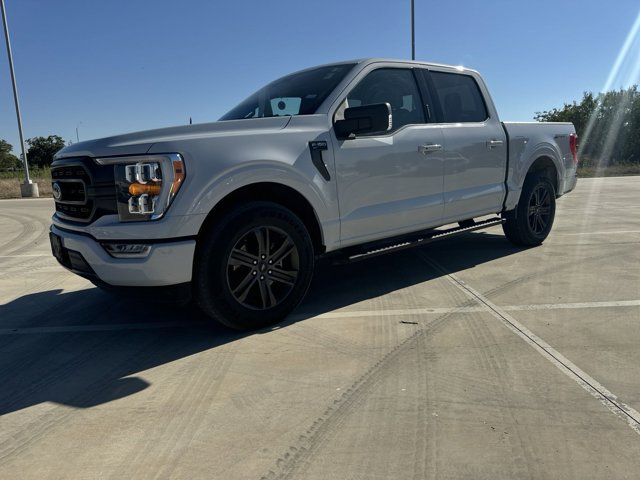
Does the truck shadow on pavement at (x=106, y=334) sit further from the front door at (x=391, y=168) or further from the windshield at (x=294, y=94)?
the windshield at (x=294, y=94)

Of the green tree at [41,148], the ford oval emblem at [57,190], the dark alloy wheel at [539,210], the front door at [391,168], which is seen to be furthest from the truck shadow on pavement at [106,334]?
the green tree at [41,148]

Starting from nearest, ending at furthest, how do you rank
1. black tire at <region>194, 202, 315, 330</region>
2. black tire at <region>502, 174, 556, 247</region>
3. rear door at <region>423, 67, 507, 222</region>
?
black tire at <region>194, 202, 315, 330</region>, rear door at <region>423, 67, 507, 222</region>, black tire at <region>502, 174, 556, 247</region>

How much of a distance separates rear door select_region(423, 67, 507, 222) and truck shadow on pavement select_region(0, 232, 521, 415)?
732mm

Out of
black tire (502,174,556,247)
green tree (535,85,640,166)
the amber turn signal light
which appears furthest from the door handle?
green tree (535,85,640,166)

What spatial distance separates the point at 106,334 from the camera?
3.58m

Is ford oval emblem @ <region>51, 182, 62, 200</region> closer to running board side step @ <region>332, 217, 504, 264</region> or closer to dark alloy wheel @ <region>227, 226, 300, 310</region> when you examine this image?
dark alloy wheel @ <region>227, 226, 300, 310</region>

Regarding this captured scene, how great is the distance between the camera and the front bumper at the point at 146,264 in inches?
119

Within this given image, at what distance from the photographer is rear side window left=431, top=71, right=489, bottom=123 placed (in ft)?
16.1

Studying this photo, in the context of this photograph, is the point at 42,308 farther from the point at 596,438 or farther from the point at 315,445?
the point at 596,438

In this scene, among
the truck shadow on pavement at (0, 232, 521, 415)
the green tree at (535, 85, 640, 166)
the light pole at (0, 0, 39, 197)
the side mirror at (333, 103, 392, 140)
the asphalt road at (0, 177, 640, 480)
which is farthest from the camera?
the green tree at (535, 85, 640, 166)

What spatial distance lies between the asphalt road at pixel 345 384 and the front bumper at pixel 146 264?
1.65 ft

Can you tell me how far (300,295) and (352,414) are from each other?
1440 mm

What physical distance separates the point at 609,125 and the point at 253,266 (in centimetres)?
4476

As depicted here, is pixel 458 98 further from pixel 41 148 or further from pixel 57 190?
pixel 41 148
